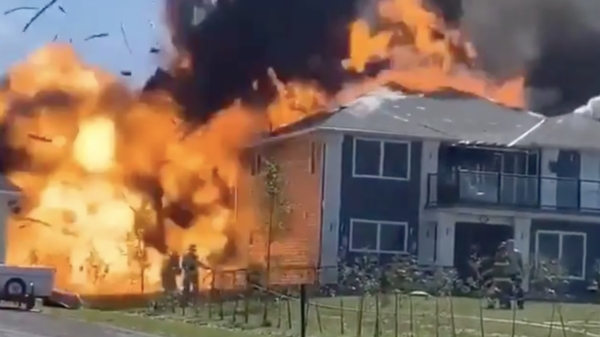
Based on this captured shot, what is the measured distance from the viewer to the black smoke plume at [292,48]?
58.7m

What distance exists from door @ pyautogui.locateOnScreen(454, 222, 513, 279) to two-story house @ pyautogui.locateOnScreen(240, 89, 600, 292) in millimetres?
33

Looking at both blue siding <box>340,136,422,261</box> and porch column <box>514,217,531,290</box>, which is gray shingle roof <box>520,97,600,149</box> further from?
blue siding <box>340,136,422,261</box>

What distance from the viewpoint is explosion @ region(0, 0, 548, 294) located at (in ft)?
182

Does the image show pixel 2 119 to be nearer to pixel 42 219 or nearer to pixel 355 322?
pixel 42 219

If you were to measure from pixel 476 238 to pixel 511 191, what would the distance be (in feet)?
6.33

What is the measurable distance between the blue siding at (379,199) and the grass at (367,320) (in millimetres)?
7214

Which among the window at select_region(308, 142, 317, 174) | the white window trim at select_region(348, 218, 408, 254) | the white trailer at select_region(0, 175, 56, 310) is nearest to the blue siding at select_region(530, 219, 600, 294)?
the white window trim at select_region(348, 218, 408, 254)

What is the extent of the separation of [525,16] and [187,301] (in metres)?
24.3

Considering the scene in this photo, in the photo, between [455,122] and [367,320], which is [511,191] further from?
[367,320]

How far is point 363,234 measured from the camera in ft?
172

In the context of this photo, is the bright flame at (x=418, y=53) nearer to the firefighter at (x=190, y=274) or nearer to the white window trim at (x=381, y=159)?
the white window trim at (x=381, y=159)

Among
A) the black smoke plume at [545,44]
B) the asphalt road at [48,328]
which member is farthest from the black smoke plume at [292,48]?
the asphalt road at [48,328]

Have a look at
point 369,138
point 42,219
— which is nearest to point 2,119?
point 42,219

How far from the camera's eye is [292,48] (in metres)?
59.4
